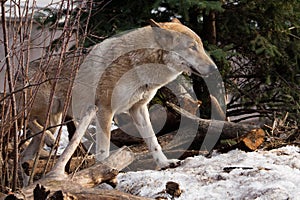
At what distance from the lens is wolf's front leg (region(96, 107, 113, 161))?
4734 millimetres

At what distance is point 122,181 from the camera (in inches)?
152

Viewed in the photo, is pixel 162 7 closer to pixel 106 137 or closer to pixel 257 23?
pixel 257 23

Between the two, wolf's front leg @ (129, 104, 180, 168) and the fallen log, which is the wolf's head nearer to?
wolf's front leg @ (129, 104, 180, 168)

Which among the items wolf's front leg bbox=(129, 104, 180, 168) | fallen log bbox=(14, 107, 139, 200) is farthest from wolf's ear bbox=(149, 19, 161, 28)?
fallen log bbox=(14, 107, 139, 200)

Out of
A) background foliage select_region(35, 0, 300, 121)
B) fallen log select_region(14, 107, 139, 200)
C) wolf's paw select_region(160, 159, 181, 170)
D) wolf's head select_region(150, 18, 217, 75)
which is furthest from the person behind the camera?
background foliage select_region(35, 0, 300, 121)

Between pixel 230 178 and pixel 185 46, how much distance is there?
1451 millimetres

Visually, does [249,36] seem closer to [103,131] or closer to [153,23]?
[153,23]

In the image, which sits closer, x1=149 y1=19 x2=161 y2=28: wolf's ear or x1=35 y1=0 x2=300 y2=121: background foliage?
x1=149 y1=19 x2=161 y2=28: wolf's ear

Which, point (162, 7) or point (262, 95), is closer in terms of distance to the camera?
point (162, 7)

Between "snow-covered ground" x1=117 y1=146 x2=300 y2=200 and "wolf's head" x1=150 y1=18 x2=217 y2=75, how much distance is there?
845 millimetres

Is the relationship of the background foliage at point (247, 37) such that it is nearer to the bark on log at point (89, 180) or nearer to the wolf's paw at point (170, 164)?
the wolf's paw at point (170, 164)

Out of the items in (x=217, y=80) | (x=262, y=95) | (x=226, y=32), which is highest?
(x=226, y=32)

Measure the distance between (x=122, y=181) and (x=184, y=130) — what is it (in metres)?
1.79

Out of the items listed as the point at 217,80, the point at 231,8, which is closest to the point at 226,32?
the point at 231,8
